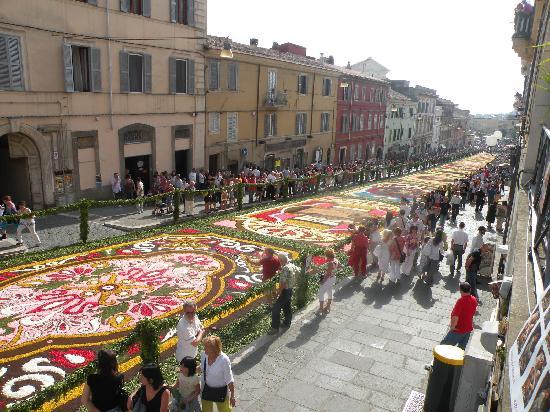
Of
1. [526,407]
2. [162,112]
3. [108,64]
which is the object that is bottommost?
[526,407]

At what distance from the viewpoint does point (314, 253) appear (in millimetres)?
10758

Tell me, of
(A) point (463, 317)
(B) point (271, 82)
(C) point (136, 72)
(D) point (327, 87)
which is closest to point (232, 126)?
(B) point (271, 82)

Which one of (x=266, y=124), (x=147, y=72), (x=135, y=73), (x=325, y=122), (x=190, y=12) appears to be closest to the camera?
(x=135, y=73)

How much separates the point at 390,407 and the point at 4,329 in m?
7.33

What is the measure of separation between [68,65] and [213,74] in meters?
9.81

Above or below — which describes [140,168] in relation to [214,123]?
below

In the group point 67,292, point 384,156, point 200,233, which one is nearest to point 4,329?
point 67,292

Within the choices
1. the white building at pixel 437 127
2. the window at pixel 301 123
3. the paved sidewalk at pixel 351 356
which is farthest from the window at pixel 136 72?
the white building at pixel 437 127

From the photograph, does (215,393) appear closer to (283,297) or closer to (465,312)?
(283,297)

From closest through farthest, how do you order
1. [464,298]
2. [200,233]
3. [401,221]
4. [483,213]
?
[464,298]
[401,221]
[200,233]
[483,213]

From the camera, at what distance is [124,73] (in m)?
21.0

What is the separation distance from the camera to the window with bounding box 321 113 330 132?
137ft

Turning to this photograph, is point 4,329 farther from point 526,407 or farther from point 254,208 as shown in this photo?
point 254,208

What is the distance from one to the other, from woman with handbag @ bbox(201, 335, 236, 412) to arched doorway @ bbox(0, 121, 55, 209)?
15.2 metres
